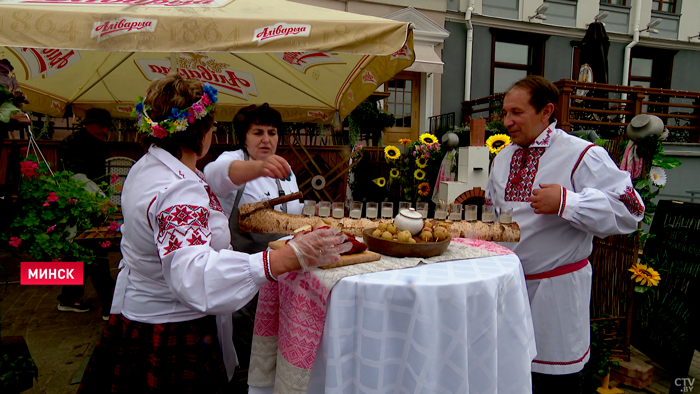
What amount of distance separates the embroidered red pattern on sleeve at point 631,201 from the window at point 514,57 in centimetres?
1092

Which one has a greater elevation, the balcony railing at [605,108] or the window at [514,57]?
the window at [514,57]

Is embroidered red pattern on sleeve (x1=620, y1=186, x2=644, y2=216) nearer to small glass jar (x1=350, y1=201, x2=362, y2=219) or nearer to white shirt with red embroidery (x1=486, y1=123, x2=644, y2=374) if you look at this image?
white shirt with red embroidery (x1=486, y1=123, x2=644, y2=374)

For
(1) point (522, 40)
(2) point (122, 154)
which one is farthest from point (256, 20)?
(1) point (522, 40)

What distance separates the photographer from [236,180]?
2254 mm

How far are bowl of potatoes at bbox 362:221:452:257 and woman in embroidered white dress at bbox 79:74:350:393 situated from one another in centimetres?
37

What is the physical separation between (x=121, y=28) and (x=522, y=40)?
43.9 ft

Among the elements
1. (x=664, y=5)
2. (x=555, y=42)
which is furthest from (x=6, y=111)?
(x=664, y=5)

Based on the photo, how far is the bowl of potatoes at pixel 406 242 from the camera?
1.83m

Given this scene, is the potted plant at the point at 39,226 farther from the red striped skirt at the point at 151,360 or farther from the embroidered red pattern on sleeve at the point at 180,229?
the embroidered red pattern on sleeve at the point at 180,229

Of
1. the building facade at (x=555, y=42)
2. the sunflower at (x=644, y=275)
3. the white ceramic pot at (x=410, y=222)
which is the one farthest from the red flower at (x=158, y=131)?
the building facade at (x=555, y=42)

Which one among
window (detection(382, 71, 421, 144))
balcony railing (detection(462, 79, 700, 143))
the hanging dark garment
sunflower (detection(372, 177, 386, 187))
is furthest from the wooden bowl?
window (detection(382, 71, 421, 144))

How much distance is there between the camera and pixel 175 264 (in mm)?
1337

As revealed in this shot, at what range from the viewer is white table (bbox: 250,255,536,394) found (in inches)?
58.2

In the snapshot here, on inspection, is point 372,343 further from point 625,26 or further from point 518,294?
point 625,26
